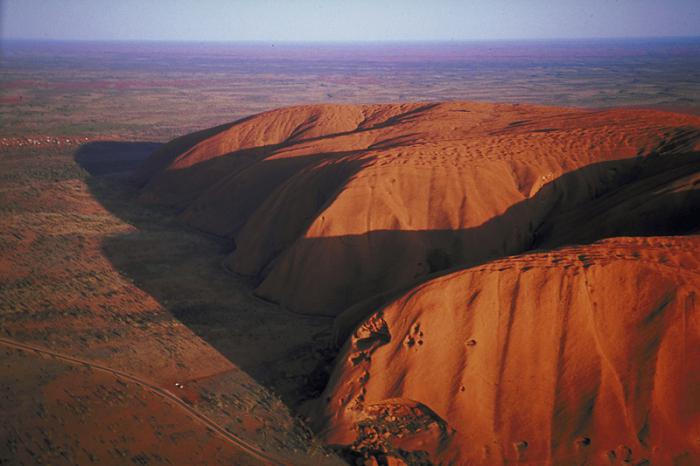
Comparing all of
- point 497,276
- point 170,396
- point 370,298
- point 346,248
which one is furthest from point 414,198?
point 170,396

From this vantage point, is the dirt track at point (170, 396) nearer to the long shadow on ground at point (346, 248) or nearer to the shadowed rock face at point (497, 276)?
the shadowed rock face at point (497, 276)

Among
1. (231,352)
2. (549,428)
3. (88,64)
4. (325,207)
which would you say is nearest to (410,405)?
(549,428)

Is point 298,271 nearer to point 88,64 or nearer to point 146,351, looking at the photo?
point 146,351

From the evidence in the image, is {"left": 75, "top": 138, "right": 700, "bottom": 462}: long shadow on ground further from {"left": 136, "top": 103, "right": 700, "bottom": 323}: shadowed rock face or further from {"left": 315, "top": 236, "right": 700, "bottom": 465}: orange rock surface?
{"left": 315, "top": 236, "right": 700, "bottom": 465}: orange rock surface

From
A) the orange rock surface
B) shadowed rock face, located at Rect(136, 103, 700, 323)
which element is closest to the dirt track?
the orange rock surface

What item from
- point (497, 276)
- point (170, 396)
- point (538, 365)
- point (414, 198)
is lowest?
point (170, 396)

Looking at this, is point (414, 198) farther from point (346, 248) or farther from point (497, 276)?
point (497, 276)
